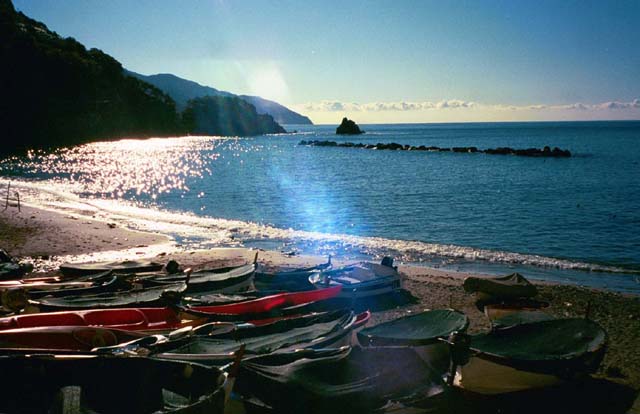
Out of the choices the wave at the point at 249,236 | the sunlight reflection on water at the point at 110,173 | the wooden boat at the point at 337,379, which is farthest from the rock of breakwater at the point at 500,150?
the wooden boat at the point at 337,379

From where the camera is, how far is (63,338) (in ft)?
28.3

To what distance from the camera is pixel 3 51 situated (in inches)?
3511

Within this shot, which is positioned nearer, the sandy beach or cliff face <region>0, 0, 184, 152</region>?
the sandy beach

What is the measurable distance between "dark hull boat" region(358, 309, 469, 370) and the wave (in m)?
9.45

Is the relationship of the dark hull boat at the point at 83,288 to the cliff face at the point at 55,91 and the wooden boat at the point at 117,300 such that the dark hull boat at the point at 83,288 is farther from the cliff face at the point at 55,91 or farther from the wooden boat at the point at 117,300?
the cliff face at the point at 55,91

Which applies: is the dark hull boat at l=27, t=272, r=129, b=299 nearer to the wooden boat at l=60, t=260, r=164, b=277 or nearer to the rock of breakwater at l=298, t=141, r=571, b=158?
the wooden boat at l=60, t=260, r=164, b=277

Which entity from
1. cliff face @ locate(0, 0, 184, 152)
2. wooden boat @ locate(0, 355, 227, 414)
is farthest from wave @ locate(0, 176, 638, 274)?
cliff face @ locate(0, 0, 184, 152)

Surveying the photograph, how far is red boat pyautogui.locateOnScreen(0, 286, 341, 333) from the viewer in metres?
9.76

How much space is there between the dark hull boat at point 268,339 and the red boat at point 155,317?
1096 millimetres

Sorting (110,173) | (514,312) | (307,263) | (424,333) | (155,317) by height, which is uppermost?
(110,173)

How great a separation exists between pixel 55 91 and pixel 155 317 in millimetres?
104170

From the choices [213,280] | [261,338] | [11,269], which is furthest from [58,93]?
[261,338]

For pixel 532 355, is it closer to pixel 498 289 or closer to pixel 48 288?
pixel 498 289

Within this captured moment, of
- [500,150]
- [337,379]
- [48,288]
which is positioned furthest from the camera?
[500,150]
